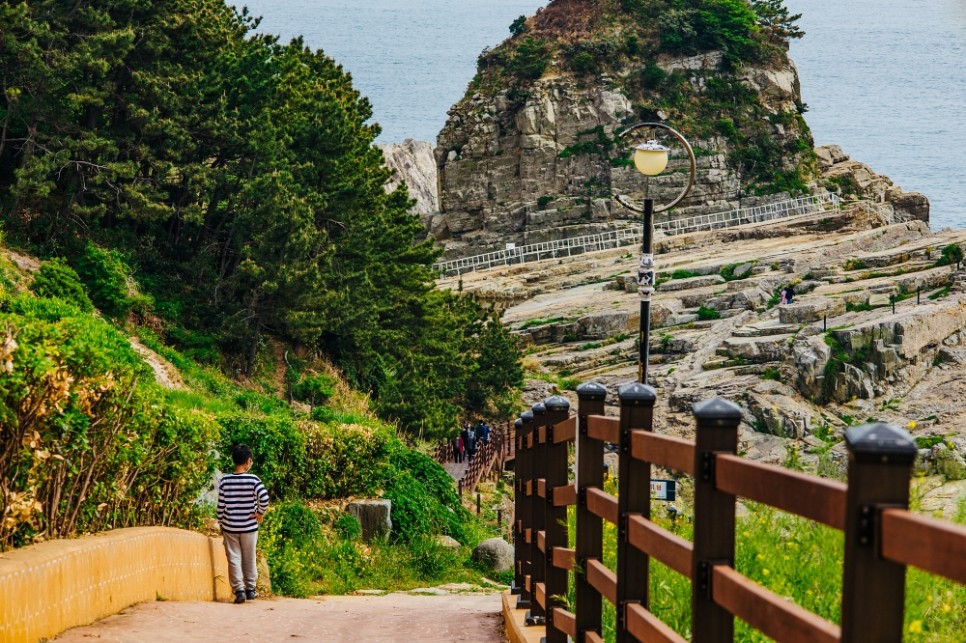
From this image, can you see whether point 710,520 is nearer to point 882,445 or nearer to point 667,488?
point 882,445

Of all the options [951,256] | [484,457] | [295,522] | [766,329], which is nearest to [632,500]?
[295,522]

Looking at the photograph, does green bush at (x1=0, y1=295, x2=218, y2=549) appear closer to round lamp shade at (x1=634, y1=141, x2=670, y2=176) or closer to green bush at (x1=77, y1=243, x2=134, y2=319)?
round lamp shade at (x1=634, y1=141, x2=670, y2=176)

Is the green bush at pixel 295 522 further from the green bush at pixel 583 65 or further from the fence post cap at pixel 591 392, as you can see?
the green bush at pixel 583 65

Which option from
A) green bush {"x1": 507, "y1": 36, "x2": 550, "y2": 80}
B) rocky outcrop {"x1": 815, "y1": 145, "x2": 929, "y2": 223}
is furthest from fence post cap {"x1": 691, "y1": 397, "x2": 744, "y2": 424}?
green bush {"x1": 507, "y1": 36, "x2": 550, "y2": 80}

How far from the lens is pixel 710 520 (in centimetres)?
394

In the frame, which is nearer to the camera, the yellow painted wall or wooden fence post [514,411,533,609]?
the yellow painted wall

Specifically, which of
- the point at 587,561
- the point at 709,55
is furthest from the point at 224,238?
the point at 709,55

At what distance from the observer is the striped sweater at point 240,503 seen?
11.3 metres

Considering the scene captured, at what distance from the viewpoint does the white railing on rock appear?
90312 mm

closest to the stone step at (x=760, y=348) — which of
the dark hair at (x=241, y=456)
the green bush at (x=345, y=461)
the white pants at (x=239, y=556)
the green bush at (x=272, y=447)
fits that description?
the green bush at (x=345, y=461)

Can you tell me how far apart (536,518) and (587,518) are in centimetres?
250

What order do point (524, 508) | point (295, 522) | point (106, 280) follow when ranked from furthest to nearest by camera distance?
point (106, 280) < point (295, 522) < point (524, 508)

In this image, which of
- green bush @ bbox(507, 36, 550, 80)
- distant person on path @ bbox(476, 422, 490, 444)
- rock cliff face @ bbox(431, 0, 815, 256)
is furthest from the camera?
green bush @ bbox(507, 36, 550, 80)

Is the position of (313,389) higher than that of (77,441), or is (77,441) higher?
(77,441)
